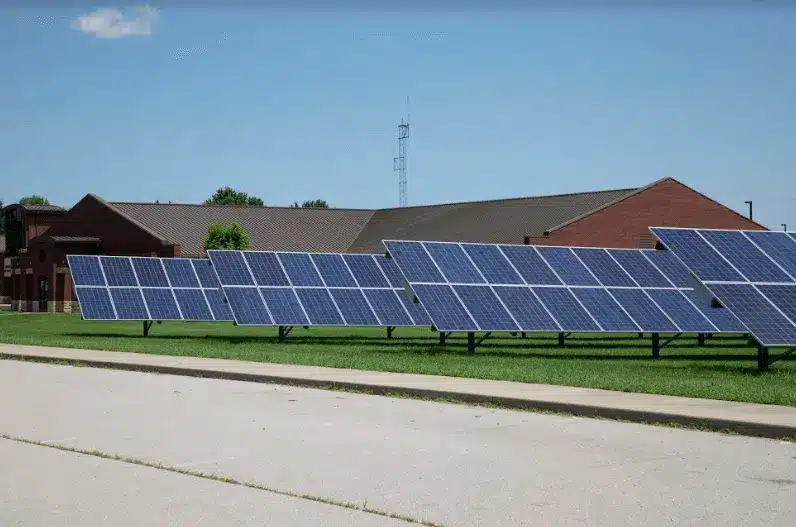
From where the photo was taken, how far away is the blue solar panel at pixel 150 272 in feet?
133

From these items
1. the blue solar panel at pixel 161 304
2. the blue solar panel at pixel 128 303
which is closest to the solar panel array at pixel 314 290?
the blue solar panel at pixel 161 304

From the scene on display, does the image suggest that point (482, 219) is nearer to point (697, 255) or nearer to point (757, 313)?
point (697, 255)

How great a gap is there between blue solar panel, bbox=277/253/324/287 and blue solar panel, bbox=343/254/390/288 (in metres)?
1.33

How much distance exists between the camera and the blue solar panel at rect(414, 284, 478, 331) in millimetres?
26547

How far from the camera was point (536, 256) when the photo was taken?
3184 cm

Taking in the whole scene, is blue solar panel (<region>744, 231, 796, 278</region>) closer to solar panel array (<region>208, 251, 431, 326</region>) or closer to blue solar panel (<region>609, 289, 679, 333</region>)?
blue solar panel (<region>609, 289, 679, 333</region>)

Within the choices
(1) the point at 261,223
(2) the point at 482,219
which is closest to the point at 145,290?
(2) the point at 482,219

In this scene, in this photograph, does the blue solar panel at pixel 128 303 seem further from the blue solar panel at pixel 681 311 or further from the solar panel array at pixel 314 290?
the blue solar panel at pixel 681 311

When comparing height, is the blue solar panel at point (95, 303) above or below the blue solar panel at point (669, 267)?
below

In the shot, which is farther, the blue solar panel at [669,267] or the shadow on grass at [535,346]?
the blue solar panel at [669,267]

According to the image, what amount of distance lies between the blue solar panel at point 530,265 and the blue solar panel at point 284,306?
6192 mm

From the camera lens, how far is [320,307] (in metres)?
33.7

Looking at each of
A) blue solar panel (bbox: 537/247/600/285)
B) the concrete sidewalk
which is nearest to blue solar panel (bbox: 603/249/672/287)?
blue solar panel (bbox: 537/247/600/285)

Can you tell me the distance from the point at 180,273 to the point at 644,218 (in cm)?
4304
